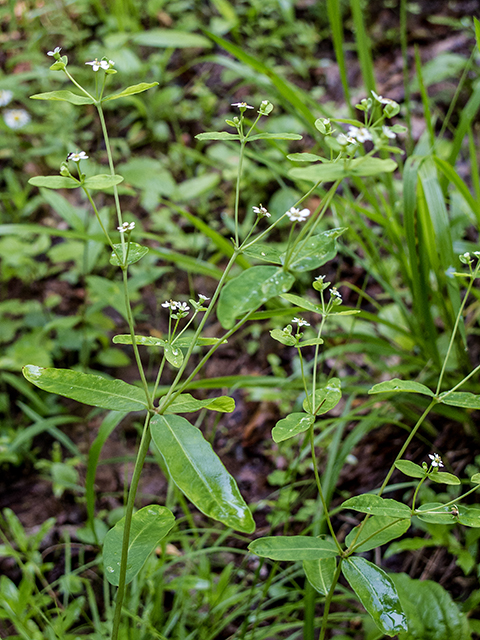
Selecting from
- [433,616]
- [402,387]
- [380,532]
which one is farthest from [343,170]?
[433,616]

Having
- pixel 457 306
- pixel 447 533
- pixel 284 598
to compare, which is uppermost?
pixel 457 306

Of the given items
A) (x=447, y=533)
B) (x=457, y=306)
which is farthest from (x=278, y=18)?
(x=447, y=533)

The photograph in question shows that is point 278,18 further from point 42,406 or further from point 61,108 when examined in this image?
point 42,406

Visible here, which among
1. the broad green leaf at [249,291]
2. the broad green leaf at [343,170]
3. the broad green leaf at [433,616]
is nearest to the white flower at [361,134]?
the broad green leaf at [343,170]

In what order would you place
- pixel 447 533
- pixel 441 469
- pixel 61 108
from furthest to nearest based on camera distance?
pixel 61 108, pixel 441 469, pixel 447 533

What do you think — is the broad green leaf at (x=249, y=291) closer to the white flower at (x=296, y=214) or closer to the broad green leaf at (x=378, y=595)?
the white flower at (x=296, y=214)
